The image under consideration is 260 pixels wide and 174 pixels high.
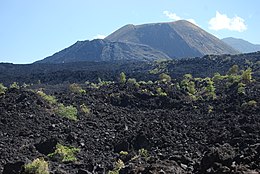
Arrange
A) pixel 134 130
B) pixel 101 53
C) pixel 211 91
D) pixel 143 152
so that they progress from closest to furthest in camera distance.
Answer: pixel 143 152, pixel 134 130, pixel 211 91, pixel 101 53

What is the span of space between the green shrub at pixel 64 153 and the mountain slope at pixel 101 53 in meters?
132

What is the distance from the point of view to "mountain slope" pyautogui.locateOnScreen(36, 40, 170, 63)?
526 feet

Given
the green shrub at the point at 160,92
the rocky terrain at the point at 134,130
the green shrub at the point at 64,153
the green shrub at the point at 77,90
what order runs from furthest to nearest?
the green shrub at the point at 77,90
the green shrub at the point at 160,92
the green shrub at the point at 64,153
the rocky terrain at the point at 134,130

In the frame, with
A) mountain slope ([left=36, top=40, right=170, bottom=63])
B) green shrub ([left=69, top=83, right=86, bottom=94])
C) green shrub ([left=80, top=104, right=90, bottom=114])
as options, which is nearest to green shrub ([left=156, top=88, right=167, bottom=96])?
green shrub ([left=69, top=83, right=86, bottom=94])

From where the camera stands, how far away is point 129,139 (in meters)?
26.2

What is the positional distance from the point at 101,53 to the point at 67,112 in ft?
433

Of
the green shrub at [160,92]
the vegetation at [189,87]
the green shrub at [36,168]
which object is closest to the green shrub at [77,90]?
the green shrub at [160,92]

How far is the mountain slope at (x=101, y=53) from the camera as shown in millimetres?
160438

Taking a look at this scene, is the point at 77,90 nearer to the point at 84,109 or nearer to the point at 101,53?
the point at 84,109

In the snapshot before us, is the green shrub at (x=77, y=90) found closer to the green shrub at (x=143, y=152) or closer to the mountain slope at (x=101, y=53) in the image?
the green shrub at (x=143, y=152)

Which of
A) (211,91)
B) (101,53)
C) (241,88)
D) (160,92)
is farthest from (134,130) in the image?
(101,53)

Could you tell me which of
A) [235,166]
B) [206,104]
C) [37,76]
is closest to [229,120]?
[206,104]

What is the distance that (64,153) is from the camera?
75.8 ft

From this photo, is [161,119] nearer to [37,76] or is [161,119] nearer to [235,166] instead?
[235,166]
